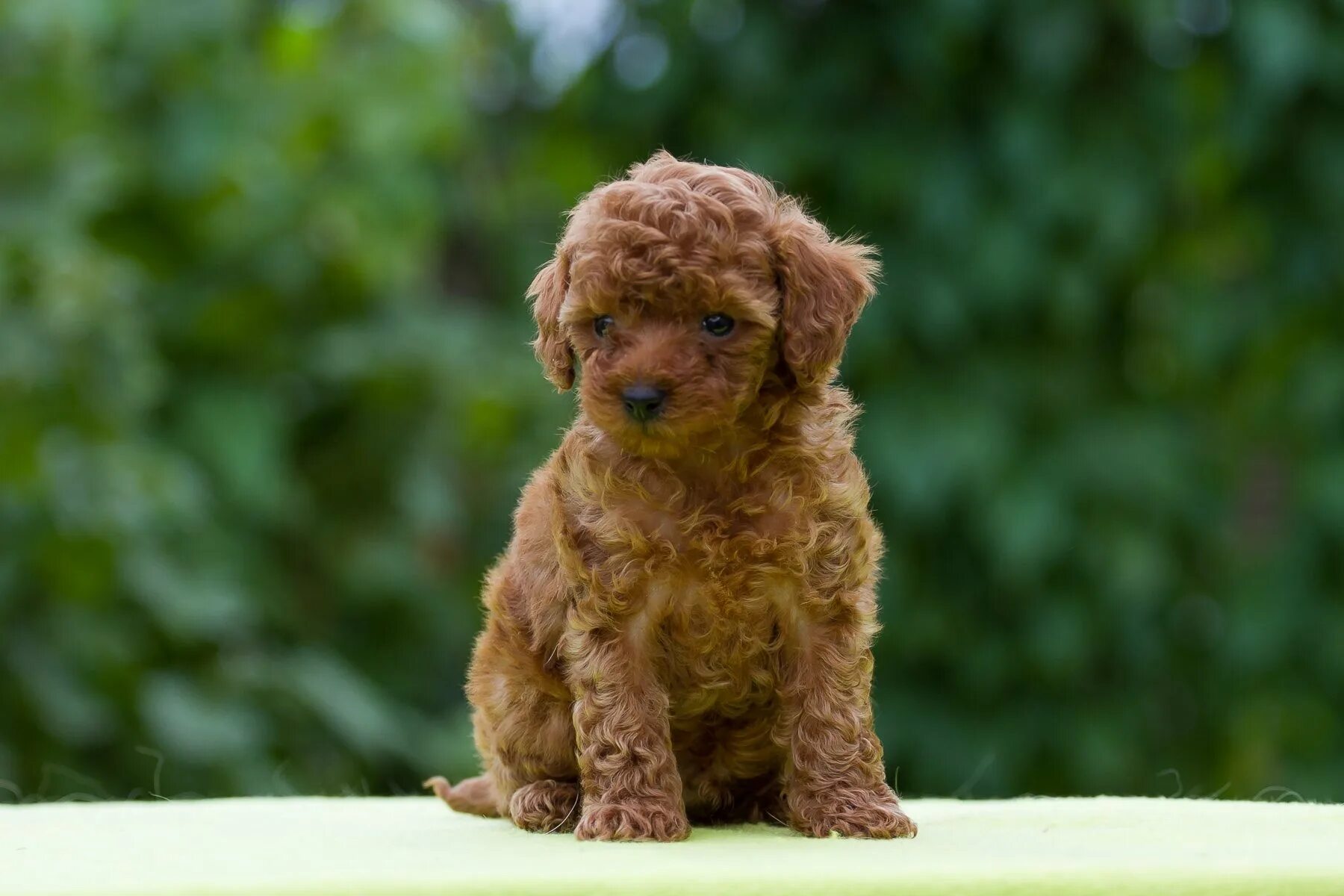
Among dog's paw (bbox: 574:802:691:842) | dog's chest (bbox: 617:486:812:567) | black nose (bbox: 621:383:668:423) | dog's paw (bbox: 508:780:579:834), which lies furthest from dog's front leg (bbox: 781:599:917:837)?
black nose (bbox: 621:383:668:423)

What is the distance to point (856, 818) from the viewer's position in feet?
13.3

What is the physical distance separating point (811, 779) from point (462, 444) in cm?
626

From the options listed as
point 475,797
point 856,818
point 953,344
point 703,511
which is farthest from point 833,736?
point 953,344

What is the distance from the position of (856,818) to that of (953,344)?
5.32m

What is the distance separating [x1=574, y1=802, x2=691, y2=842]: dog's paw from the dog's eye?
112 centimetres

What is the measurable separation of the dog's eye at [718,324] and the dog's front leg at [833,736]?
2.44ft

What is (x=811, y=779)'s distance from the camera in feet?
13.4

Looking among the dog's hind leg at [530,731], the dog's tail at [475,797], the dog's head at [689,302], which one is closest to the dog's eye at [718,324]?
the dog's head at [689,302]

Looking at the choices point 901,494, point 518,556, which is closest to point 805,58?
point 901,494

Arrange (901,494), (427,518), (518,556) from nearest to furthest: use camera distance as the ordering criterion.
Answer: (518,556) → (901,494) → (427,518)

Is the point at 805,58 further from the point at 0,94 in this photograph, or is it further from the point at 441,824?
the point at 441,824

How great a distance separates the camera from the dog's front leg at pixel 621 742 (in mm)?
3969

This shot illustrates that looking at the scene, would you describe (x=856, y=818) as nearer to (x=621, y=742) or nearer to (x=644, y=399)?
(x=621, y=742)

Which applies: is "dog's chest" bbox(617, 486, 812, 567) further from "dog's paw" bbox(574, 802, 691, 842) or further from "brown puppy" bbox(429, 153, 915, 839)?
"dog's paw" bbox(574, 802, 691, 842)
